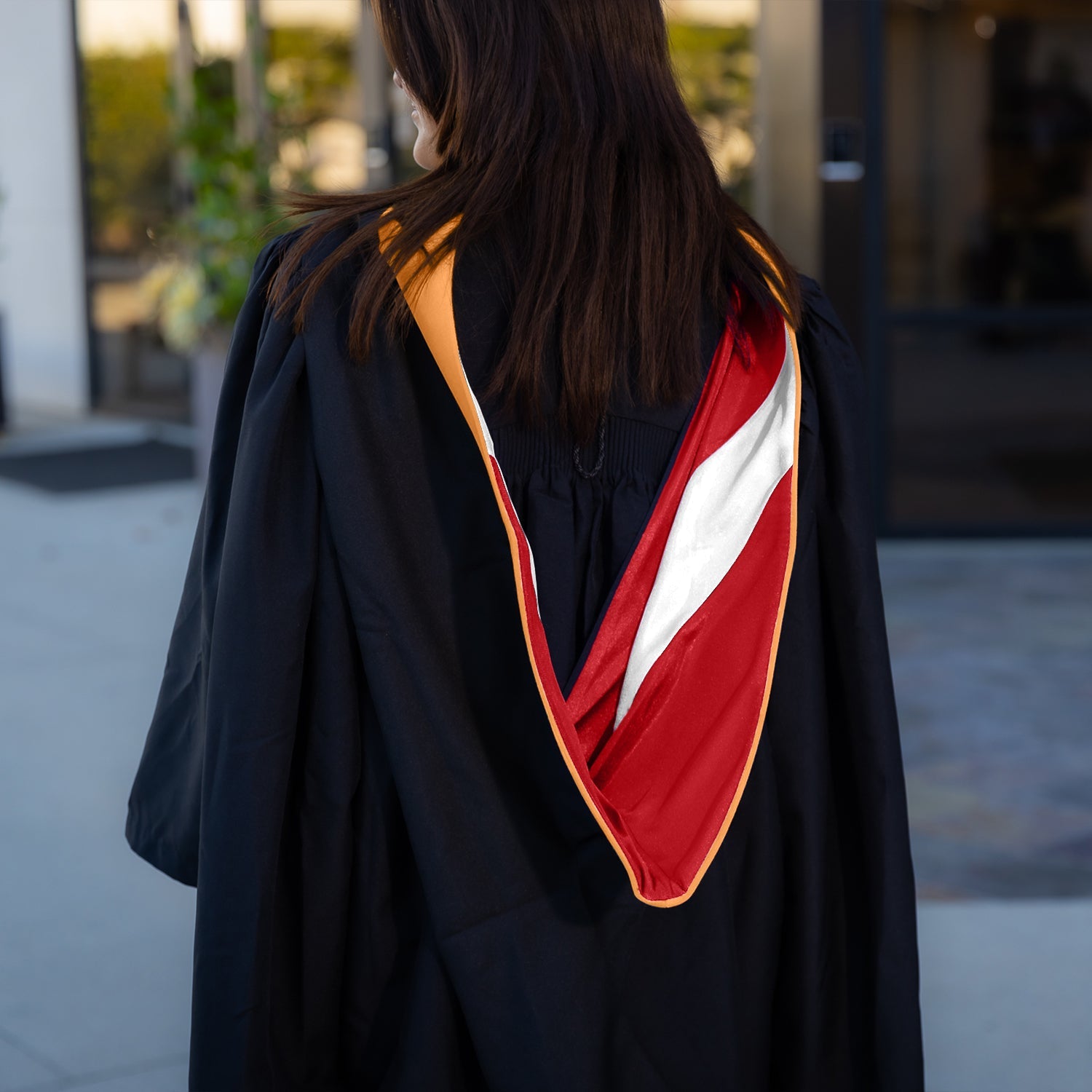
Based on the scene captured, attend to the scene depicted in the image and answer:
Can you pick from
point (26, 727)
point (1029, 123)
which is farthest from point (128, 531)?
point (1029, 123)

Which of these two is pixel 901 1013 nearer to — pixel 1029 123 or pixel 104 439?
pixel 1029 123

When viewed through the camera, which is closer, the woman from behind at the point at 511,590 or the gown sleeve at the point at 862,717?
the woman from behind at the point at 511,590

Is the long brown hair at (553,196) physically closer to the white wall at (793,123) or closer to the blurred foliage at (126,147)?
the white wall at (793,123)

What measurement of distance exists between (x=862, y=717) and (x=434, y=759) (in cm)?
56

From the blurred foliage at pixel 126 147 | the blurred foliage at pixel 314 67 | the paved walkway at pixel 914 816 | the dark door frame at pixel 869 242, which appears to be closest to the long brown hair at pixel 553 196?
the paved walkway at pixel 914 816

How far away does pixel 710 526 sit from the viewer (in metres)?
1.76

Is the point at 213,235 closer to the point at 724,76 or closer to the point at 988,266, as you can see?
the point at 724,76

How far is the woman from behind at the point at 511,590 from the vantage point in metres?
1.65

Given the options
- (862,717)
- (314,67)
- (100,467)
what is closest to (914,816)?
(862,717)

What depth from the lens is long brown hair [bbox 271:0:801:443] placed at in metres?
1.64

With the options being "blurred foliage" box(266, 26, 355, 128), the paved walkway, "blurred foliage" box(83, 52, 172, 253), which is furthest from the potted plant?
"blurred foliage" box(83, 52, 172, 253)

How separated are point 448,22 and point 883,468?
5.23m

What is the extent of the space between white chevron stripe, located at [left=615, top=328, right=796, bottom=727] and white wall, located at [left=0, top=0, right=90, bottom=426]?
10145mm

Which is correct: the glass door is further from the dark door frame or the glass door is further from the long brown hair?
the long brown hair
